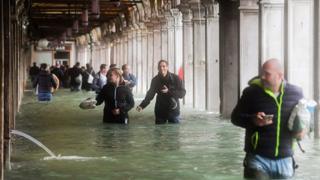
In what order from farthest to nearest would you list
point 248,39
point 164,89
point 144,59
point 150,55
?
point 144,59
point 150,55
point 248,39
point 164,89

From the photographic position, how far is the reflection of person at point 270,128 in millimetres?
8195

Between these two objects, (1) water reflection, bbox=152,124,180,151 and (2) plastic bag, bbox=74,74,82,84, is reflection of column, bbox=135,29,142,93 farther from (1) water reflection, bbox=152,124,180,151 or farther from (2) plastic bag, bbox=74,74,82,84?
(1) water reflection, bbox=152,124,180,151

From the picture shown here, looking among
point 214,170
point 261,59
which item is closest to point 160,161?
point 214,170

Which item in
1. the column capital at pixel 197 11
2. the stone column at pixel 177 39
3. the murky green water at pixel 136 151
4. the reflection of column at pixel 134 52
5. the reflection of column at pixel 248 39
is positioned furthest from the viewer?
the reflection of column at pixel 134 52

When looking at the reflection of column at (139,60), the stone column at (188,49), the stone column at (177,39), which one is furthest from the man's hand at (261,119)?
the reflection of column at (139,60)

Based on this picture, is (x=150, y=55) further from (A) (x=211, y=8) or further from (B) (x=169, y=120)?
(B) (x=169, y=120)

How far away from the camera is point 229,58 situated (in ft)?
76.0

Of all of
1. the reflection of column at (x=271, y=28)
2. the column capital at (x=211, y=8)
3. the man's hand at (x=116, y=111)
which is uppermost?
the column capital at (x=211, y=8)

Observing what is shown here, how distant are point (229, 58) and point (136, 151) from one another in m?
8.96

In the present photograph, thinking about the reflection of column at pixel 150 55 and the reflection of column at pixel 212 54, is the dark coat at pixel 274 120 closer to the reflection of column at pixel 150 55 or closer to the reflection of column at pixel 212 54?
the reflection of column at pixel 212 54

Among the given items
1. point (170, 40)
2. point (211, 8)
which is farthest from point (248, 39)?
point (170, 40)

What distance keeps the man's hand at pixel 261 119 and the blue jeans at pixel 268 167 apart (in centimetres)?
34

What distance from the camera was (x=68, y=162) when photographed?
43.2 ft

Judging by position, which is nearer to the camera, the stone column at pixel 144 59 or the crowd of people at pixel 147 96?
the crowd of people at pixel 147 96
